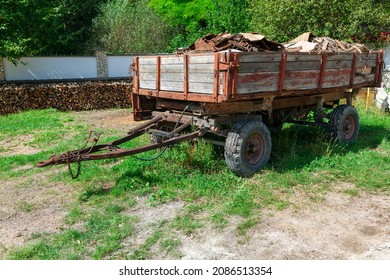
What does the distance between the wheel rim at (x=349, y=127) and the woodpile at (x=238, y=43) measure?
249cm

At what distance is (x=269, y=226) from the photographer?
4.82m

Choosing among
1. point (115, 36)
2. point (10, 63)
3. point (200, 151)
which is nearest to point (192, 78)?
point (200, 151)

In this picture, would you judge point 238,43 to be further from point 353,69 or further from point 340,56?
point 353,69

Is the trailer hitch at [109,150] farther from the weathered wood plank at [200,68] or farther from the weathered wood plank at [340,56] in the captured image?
the weathered wood plank at [340,56]

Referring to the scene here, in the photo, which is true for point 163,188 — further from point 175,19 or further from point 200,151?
point 175,19

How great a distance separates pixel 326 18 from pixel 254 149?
10114 millimetres

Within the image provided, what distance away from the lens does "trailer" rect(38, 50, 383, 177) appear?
5.82 meters

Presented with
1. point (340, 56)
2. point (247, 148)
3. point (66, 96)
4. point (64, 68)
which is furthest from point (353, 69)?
point (64, 68)

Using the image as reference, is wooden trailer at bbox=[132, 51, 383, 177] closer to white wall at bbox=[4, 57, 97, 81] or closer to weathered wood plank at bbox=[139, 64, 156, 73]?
weathered wood plank at bbox=[139, 64, 156, 73]

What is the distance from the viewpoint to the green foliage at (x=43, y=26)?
14164mm

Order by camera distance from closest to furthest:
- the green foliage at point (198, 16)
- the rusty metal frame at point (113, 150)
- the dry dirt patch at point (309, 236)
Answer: the dry dirt patch at point (309, 236), the rusty metal frame at point (113, 150), the green foliage at point (198, 16)

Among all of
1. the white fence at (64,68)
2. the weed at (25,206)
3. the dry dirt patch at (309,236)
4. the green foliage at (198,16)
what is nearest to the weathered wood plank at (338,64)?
the dry dirt patch at (309,236)

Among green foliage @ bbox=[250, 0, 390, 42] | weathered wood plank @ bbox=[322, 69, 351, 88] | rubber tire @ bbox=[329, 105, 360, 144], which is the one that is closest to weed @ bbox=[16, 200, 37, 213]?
weathered wood plank @ bbox=[322, 69, 351, 88]

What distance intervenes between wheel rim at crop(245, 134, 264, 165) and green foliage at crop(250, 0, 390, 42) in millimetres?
9413
